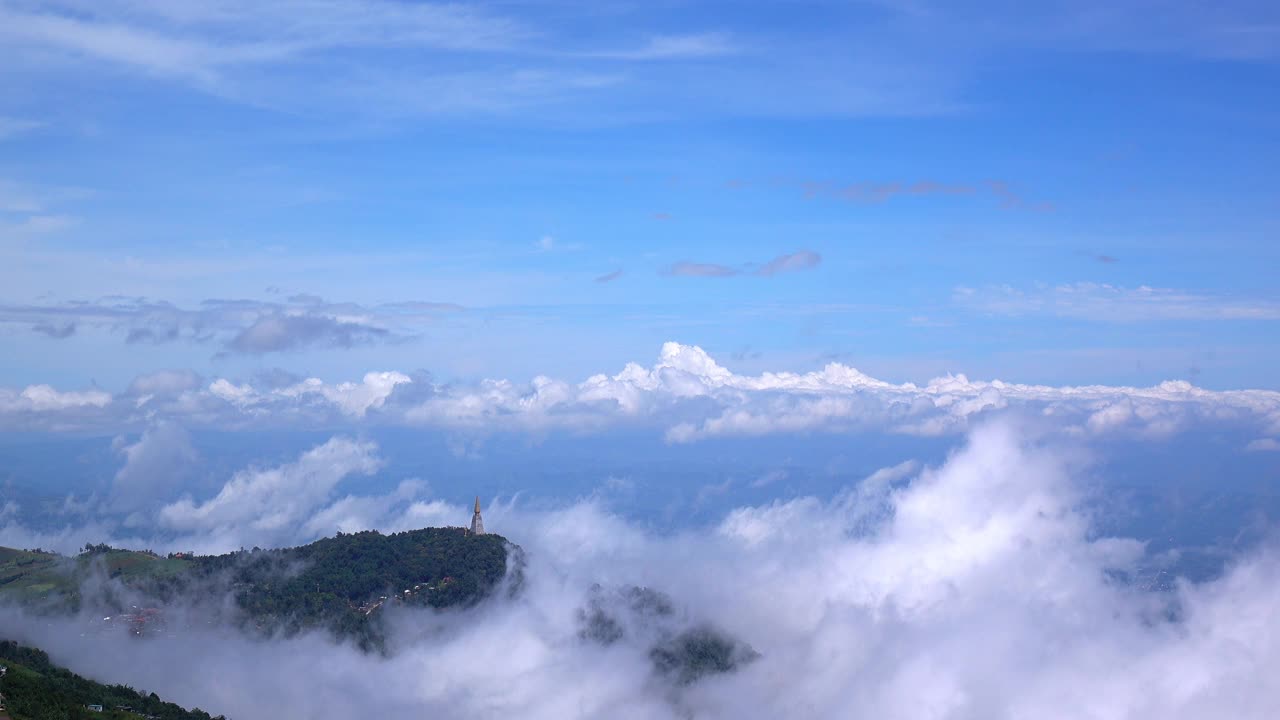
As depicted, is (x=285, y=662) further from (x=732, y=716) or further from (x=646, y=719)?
(x=732, y=716)

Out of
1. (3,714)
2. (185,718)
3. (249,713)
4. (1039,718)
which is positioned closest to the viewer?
(3,714)

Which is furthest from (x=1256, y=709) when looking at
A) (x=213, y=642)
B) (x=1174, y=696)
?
(x=213, y=642)

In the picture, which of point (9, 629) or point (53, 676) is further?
point (9, 629)

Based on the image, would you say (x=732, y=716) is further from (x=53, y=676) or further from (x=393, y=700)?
(x=53, y=676)

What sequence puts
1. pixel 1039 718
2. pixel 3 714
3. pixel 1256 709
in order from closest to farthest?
pixel 3 714
pixel 1256 709
pixel 1039 718

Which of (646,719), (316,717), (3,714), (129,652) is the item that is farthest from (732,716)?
(3,714)

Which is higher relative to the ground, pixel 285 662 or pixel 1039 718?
pixel 285 662
